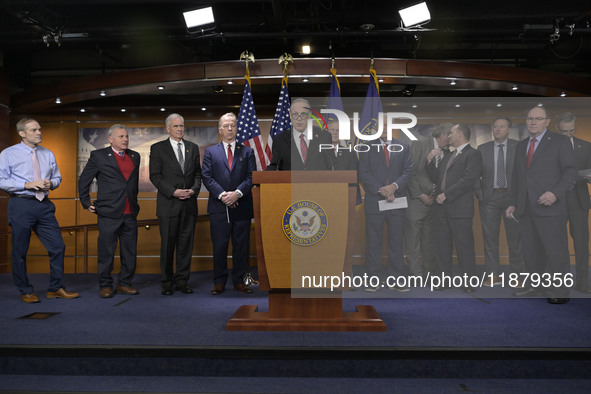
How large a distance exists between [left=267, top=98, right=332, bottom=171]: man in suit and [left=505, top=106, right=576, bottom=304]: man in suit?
1956mm

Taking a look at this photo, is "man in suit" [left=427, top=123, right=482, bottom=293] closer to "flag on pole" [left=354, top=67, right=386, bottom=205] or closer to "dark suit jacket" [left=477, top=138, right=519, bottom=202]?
"dark suit jacket" [left=477, top=138, right=519, bottom=202]

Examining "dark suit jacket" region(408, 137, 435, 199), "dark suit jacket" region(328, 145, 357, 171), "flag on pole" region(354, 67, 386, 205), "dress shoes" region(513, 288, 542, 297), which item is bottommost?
"dress shoes" region(513, 288, 542, 297)

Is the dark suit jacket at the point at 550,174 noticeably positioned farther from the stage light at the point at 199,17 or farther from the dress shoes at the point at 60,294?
the dress shoes at the point at 60,294

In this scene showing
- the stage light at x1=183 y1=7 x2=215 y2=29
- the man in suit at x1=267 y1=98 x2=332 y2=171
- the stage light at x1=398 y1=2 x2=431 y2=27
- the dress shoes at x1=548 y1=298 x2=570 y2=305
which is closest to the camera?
the man in suit at x1=267 y1=98 x2=332 y2=171

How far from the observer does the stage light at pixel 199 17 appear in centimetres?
524

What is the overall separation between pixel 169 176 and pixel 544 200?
11.7 feet

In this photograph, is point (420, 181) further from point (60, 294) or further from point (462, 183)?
point (60, 294)

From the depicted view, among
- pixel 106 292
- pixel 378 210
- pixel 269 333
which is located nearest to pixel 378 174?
pixel 378 210

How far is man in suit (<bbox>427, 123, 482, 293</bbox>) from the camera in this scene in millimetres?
4539

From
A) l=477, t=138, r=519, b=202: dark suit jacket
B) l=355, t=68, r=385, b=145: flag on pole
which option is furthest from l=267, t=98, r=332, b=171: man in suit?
l=477, t=138, r=519, b=202: dark suit jacket

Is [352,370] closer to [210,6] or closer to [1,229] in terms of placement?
[210,6]

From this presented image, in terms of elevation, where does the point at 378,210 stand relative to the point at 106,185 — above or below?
below

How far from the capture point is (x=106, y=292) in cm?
438

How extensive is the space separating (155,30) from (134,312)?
3569 millimetres
